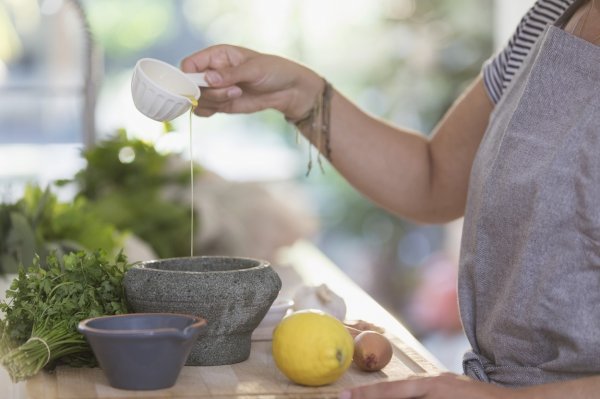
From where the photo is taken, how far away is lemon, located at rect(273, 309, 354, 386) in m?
1.01

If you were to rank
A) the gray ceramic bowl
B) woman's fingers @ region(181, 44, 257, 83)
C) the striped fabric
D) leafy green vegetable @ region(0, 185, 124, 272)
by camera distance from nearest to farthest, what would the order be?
1. the gray ceramic bowl
2. woman's fingers @ region(181, 44, 257, 83)
3. the striped fabric
4. leafy green vegetable @ region(0, 185, 124, 272)

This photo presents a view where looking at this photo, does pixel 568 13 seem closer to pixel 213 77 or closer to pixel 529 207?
pixel 529 207

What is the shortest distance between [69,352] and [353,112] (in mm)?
686

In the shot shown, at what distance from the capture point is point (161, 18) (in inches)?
179

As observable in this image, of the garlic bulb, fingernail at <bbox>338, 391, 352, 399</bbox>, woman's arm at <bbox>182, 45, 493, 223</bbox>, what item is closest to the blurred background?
woman's arm at <bbox>182, 45, 493, 223</bbox>

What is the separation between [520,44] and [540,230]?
439mm

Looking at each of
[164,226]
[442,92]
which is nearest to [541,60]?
[164,226]

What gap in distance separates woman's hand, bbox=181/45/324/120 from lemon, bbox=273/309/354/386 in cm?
42

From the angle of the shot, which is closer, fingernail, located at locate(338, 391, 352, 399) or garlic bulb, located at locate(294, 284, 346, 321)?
fingernail, located at locate(338, 391, 352, 399)

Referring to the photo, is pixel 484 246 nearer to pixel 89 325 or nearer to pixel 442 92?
pixel 89 325

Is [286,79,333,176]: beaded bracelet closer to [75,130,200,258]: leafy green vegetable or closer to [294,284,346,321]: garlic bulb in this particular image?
[294,284,346,321]: garlic bulb

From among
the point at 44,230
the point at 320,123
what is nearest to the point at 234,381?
the point at 320,123

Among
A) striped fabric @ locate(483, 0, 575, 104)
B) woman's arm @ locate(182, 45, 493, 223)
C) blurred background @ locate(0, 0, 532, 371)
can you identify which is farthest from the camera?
blurred background @ locate(0, 0, 532, 371)

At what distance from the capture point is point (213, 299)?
1.07 meters
